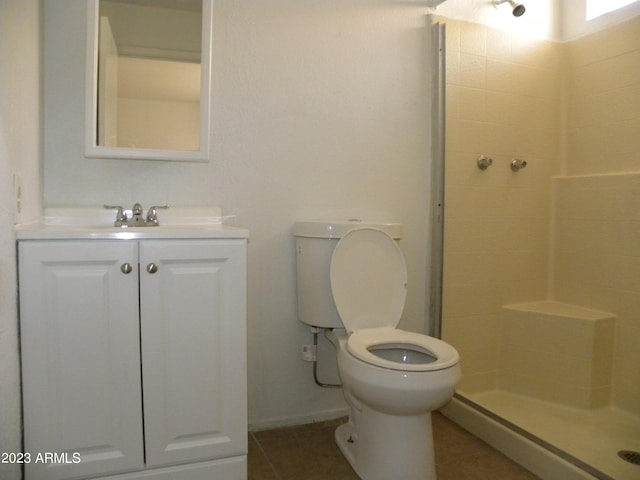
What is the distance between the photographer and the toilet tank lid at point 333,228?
1.81 meters

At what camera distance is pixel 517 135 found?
2393 mm

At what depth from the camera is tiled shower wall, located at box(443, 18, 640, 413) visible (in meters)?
2.18

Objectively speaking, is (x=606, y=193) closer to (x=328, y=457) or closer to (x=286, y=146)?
(x=286, y=146)

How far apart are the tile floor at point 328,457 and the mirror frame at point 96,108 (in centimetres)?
117

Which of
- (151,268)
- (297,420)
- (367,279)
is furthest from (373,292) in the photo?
(151,268)

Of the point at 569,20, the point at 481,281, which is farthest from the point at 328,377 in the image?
the point at 569,20

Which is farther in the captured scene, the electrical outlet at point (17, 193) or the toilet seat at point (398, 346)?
the toilet seat at point (398, 346)

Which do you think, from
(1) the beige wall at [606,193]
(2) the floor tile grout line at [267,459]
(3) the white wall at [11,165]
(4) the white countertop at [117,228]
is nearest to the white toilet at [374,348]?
(2) the floor tile grout line at [267,459]

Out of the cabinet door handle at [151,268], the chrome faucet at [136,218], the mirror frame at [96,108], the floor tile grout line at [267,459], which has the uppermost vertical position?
the mirror frame at [96,108]

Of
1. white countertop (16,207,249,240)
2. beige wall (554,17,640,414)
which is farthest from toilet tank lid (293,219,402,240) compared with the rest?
beige wall (554,17,640,414)

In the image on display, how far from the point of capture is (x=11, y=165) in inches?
48.8

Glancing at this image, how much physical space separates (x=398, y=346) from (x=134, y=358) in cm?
91

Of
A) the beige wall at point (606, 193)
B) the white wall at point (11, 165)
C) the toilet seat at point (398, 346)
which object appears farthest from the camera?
the beige wall at point (606, 193)

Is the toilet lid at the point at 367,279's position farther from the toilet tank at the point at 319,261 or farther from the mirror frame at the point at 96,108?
the mirror frame at the point at 96,108
